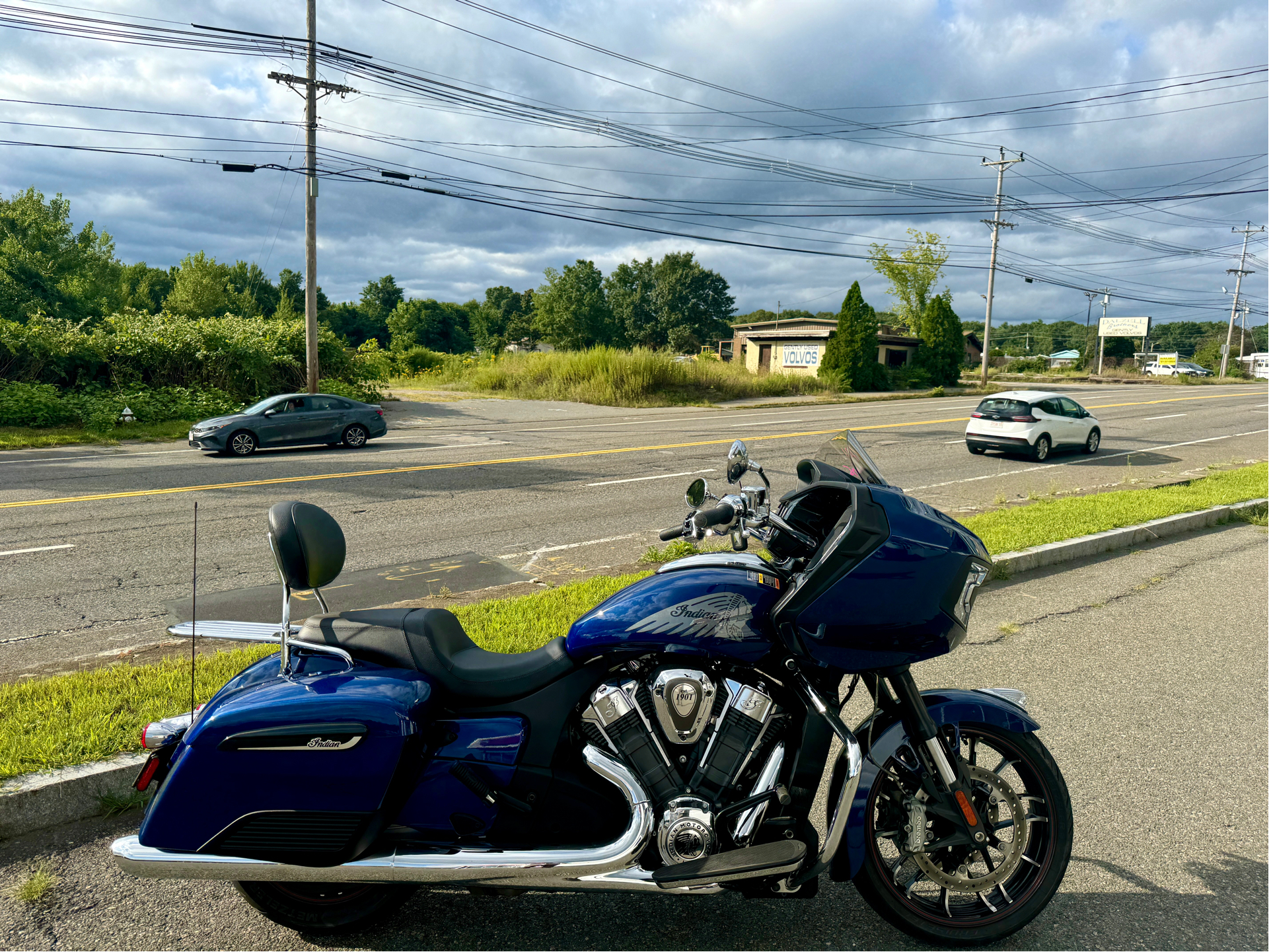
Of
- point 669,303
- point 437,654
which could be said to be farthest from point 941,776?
point 669,303

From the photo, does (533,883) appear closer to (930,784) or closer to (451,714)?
(451,714)

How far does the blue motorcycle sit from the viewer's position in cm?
239

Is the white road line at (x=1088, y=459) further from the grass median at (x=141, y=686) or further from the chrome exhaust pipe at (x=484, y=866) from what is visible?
the chrome exhaust pipe at (x=484, y=866)

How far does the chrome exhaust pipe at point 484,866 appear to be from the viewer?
2.39m

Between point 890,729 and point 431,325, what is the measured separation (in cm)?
10778

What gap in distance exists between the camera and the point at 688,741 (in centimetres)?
244

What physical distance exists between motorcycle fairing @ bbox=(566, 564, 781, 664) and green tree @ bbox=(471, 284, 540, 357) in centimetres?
9440

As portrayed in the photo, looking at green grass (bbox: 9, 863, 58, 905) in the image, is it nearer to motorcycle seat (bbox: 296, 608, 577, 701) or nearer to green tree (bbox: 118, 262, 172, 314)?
motorcycle seat (bbox: 296, 608, 577, 701)

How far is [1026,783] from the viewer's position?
2.68 m

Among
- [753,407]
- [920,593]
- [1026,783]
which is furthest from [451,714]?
[753,407]

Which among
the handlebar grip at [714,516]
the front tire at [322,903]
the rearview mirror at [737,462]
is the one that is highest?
the rearview mirror at [737,462]

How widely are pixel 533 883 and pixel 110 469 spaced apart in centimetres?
1342

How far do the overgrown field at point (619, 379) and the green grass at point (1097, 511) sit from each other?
2300 cm

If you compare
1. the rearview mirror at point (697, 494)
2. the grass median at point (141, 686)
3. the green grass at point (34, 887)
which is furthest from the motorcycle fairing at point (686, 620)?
the grass median at point (141, 686)
